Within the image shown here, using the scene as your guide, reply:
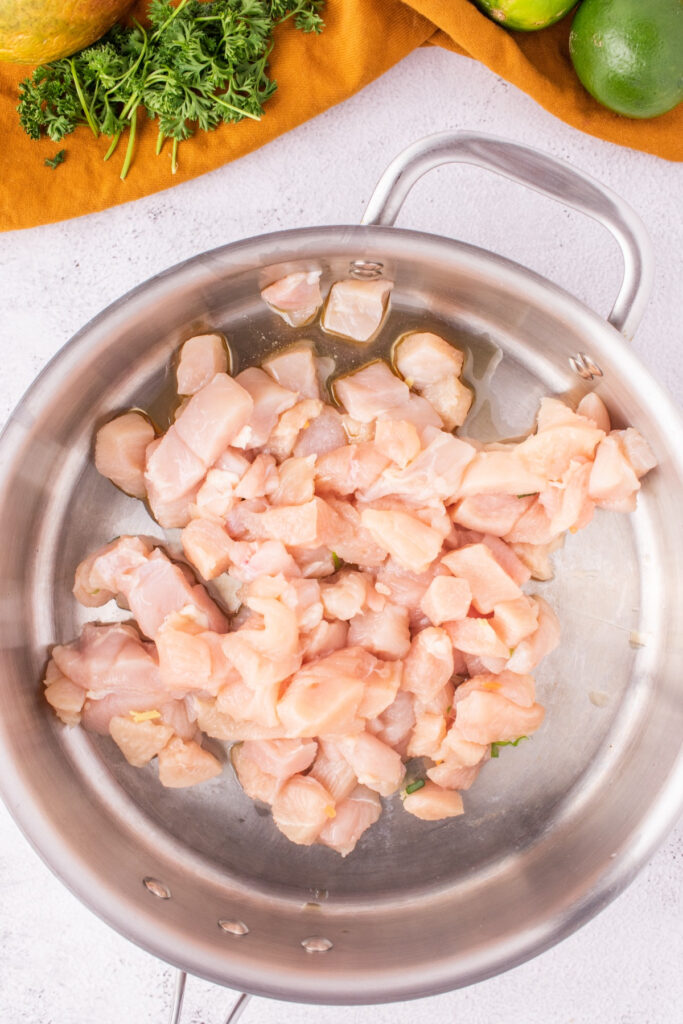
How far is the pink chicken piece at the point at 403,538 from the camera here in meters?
1.45

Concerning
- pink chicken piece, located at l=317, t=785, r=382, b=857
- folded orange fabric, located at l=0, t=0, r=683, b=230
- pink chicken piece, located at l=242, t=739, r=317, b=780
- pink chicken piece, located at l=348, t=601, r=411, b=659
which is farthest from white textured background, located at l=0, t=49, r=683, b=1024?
pink chicken piece, located at l=348, t=601, r=411, b=659

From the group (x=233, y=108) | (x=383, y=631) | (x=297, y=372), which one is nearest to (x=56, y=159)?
(x=233, y=108)

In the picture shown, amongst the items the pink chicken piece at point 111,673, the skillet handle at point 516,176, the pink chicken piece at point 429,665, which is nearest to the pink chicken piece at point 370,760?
the pink chicken piece at point 429,665

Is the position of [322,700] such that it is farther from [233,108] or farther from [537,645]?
Answer: [233,108]

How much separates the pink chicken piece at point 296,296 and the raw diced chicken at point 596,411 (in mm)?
537

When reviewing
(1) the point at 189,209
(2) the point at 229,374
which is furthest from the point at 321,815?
(1) the point at 189,209

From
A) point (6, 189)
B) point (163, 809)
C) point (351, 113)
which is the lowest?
point (163, 809)

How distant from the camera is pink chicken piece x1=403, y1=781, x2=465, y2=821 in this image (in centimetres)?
154

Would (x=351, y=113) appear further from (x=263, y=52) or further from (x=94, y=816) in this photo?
(x=94, y=816)

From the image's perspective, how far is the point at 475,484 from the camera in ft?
4.86

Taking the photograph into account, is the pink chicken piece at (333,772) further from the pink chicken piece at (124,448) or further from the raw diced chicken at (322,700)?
the pink chicken piece at (124,448)

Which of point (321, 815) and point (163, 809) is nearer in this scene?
point (321, 815)

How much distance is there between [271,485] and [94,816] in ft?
2.35

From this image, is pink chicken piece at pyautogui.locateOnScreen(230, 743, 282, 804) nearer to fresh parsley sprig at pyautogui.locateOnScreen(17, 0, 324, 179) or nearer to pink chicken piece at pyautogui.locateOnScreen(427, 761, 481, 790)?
pink chicken piece at pyautogui.locateOnScreen(427, 761, 481, 790)
